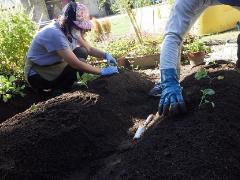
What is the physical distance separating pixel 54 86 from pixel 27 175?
6.89 ft

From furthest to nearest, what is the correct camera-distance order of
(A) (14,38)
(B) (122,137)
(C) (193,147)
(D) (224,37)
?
(D) (224,37), (A) (14,38), (B) (122,137), (C) (193,147)

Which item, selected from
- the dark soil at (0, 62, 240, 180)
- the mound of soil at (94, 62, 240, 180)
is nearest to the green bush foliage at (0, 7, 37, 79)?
the dark soil at (0, 62, 240, 180)

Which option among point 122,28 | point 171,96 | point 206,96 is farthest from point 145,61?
point 122,28

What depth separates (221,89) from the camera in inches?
127

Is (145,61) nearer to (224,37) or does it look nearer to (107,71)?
(107,71)

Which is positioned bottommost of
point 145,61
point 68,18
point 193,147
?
point 145,61

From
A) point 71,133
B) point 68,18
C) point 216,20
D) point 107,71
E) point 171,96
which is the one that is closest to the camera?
point 171,96

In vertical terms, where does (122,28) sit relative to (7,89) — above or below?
below

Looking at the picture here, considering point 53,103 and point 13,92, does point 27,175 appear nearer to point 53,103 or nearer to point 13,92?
point 53,103

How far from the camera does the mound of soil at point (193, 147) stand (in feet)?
7.52

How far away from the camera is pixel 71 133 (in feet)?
11.6

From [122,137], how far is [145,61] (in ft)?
9.46

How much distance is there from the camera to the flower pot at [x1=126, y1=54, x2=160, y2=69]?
6.29 m

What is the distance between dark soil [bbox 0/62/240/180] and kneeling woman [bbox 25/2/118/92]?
16.8 inches
